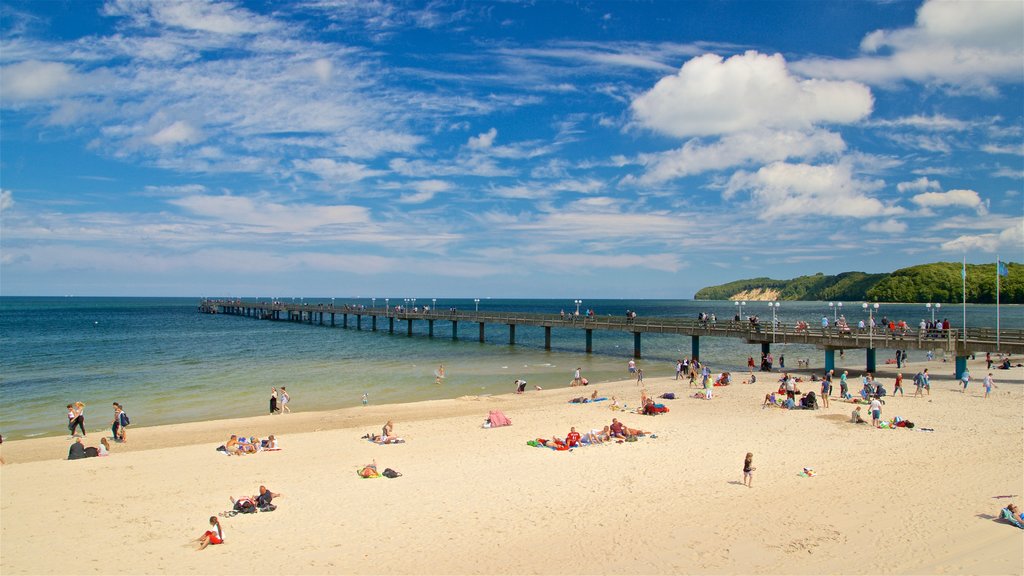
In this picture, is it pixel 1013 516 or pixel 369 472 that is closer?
pixel 1013 516

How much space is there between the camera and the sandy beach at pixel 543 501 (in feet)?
29.9

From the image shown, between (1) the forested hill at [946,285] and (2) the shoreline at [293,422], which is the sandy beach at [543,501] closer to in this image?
(2) the shoreline at [293,422]

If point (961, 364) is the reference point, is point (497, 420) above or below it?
below

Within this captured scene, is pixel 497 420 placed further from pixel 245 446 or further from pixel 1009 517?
pixel 1009 517

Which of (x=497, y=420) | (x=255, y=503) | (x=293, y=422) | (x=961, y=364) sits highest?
(x=961, y=364)

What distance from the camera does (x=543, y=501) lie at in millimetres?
11711

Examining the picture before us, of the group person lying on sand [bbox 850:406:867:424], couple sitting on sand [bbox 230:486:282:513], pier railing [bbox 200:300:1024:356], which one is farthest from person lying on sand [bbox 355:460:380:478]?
pier railing [bbox 200:300:1024:356]

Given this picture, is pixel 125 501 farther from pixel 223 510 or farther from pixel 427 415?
pixel 427 415

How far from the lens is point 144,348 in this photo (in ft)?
164

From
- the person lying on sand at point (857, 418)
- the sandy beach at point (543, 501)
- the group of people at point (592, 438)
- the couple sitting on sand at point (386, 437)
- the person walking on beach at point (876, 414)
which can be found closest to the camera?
the sandy beach at point (543, 501)

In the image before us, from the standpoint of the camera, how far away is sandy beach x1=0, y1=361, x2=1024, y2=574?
9.12 meters

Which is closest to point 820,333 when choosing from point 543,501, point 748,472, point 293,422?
point 748,472

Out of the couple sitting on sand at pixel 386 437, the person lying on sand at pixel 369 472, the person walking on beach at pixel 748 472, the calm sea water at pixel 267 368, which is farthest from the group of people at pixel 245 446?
the person walking on beach at pixel 748 472

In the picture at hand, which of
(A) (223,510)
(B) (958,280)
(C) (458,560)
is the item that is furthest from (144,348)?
(B) (958,280)
